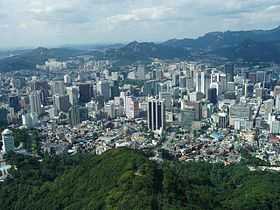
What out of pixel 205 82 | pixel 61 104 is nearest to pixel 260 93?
pixel 205 82

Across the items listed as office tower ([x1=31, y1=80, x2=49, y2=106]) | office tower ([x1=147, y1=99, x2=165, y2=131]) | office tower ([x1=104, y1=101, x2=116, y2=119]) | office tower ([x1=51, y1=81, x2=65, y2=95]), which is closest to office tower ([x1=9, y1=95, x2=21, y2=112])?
office tower ([x1=31, y1=80, x2=49, y2=106])

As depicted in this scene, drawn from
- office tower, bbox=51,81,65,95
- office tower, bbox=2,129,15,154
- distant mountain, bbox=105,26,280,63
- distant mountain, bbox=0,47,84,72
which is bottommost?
office tower, bbox=2,129,15,154

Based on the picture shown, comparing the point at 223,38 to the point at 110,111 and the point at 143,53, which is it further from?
the point at 110,111

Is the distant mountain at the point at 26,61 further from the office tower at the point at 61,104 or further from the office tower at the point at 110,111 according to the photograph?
the office tower at the point at 110,111

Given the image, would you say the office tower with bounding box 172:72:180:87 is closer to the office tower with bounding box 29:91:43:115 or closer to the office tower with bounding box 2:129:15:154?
the office tower with bounding box 29:91:43:115

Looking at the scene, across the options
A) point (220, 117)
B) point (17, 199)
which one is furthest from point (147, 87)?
point (17, 199)

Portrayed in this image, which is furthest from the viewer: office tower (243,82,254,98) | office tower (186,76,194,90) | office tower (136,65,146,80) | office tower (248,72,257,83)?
office tower (136,65,146,80)
